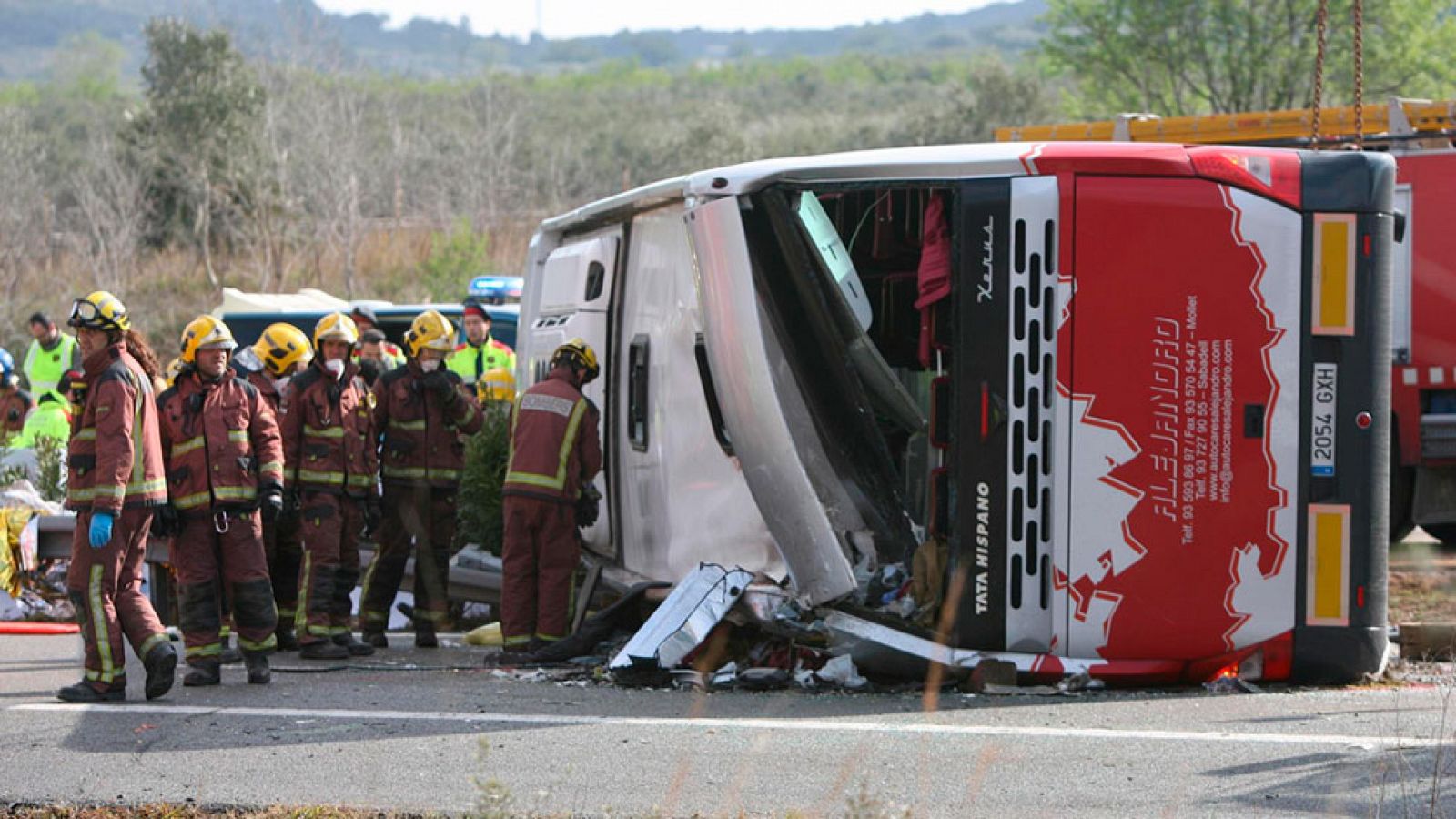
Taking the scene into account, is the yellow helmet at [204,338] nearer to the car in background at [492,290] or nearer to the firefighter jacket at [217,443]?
the firefighter jacket at [217,443]

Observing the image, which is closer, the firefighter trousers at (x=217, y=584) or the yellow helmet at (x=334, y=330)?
the firefighter trousers at (x=217, y=584)

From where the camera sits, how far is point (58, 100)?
7244 cm

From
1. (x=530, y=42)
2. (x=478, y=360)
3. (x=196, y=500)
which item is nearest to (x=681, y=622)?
(x=196, y=500)

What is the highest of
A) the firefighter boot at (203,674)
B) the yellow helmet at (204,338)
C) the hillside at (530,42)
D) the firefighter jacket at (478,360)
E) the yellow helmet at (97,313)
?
the hillside at (530,42)

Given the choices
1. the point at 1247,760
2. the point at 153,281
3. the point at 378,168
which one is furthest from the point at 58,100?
the point at 1247,760

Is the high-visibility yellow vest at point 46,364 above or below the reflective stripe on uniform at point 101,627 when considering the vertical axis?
above

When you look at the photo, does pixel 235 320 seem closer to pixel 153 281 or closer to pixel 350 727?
pixel 350 727

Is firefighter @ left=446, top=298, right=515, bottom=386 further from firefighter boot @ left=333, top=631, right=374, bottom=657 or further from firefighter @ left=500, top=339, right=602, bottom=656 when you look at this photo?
firefighter @ left=500, top=339, right=602, bottom=656

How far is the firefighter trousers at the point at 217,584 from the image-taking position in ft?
26.2

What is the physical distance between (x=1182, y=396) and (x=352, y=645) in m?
4.60

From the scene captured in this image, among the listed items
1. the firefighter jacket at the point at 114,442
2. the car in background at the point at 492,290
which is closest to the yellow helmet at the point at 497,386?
the firefighter jacket at the point at 114,442

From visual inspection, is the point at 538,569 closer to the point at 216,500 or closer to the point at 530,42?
the point at 216,500

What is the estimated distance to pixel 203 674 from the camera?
26.1 ft

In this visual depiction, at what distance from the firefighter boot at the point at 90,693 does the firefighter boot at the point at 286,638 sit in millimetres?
1932
